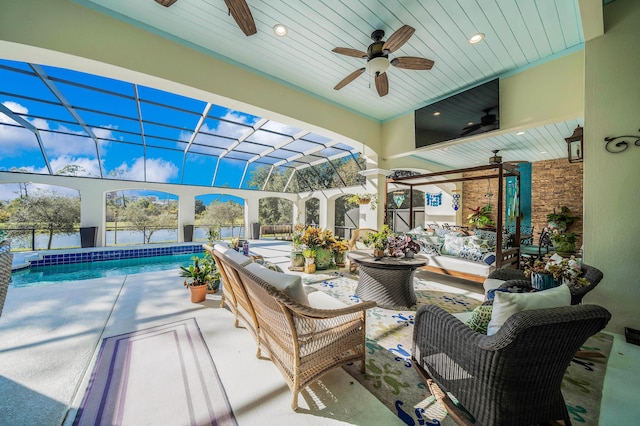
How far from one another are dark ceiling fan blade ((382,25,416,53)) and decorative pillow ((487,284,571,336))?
2.60 m

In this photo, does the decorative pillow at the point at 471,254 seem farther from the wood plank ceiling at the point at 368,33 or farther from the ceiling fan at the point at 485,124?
the wood plank ceiling at the point at 368,33

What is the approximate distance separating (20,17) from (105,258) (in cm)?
680

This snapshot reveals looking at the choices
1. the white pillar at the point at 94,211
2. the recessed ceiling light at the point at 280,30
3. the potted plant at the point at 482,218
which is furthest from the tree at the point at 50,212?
the potted plant at the point at 482,218

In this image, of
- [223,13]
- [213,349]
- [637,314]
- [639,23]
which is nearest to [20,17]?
[223,13]

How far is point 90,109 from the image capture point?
4.89 meters

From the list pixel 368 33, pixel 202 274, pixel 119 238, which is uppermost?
pixel 368 33

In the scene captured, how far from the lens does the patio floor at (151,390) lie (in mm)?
1456

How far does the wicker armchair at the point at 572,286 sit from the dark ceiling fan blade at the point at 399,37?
272 cm

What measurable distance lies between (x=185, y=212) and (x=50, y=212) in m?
3.76

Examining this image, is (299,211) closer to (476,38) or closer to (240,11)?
(476,38)

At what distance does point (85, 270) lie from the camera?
5750 mm

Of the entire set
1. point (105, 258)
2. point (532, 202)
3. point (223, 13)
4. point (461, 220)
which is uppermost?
point (223, 13)

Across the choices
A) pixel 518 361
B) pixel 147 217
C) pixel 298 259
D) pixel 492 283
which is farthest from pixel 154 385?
pixel 147 217

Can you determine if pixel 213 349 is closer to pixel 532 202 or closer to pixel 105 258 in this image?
pixel 105 258
